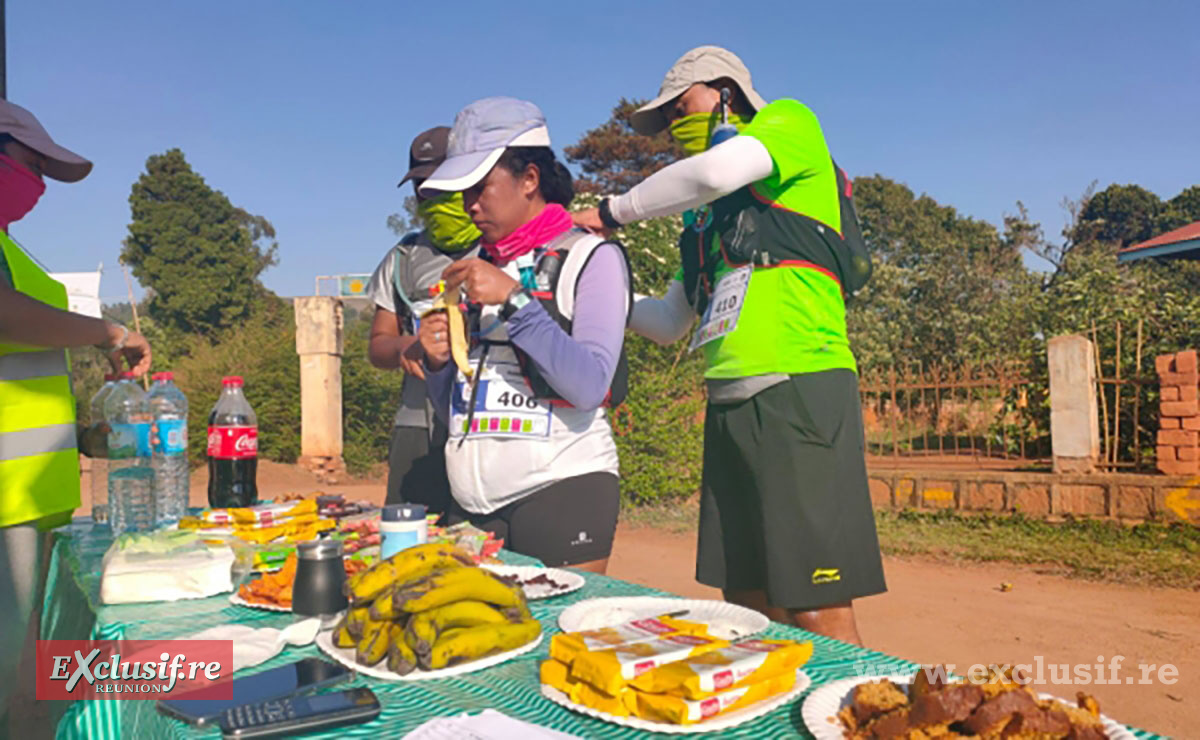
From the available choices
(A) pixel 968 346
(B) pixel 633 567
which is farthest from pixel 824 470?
(A) pixel 968 346

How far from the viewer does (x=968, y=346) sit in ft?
58.1

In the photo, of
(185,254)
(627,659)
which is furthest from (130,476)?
(185,254)

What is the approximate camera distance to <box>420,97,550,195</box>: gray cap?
2188 millimetres

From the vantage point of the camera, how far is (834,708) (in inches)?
41.7

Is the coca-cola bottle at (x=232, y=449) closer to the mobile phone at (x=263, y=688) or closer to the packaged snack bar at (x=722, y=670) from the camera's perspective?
the mobile phone at (x=263, y=688)

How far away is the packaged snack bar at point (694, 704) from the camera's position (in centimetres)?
102

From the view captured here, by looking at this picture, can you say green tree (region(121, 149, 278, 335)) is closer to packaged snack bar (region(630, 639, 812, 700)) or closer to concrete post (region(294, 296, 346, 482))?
concrete post (region(294, 296, 346, 482))

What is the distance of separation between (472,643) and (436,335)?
43.3 inches

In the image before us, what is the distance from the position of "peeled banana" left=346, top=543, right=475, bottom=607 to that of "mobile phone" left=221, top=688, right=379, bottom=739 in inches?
8.8

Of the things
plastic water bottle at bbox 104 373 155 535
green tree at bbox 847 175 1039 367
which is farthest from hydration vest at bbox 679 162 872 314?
green tree at bbox 847 175 1039 367

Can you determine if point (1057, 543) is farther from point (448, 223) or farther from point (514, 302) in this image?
point (514, 302)

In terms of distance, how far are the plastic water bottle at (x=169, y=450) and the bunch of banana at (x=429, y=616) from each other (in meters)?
1.71

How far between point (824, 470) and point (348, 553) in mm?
1285

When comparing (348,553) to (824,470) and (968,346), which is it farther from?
(968,346)
